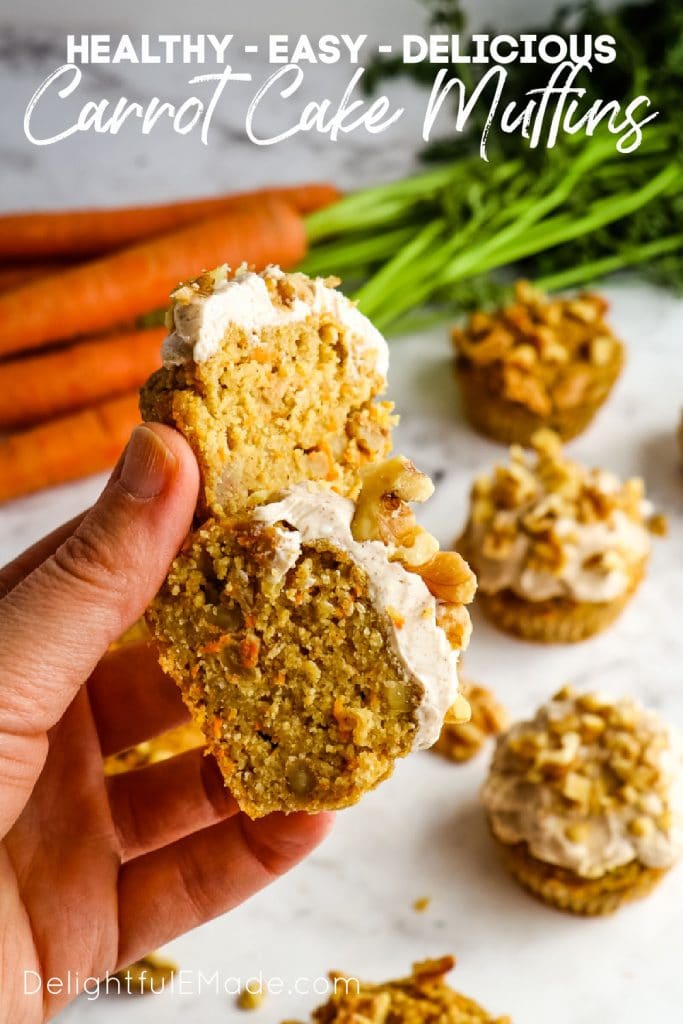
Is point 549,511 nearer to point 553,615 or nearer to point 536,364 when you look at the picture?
point 553,615

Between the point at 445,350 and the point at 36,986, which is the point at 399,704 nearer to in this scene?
the point at 36,986

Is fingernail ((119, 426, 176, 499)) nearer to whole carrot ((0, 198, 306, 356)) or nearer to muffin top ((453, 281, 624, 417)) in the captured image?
muffin top ((453, 281, 624, 417))

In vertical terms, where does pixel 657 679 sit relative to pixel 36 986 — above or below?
below

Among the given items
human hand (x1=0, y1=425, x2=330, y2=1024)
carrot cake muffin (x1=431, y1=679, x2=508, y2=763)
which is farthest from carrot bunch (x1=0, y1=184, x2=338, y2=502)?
carrot cake muffin (x1=431, y1=679, x2=508, y2=763)

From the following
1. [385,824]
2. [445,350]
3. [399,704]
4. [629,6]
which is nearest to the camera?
[399,704]

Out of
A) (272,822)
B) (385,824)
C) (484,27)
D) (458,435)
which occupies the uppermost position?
(484,27)

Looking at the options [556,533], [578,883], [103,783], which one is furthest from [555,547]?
[103,783]

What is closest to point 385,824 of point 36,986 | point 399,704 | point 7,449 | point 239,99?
point 36,986

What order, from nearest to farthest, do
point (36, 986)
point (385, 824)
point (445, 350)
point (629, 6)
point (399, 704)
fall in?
point (399, 704), point (36, 986), point (385, 824), point (445, 350), point (629, 6)
